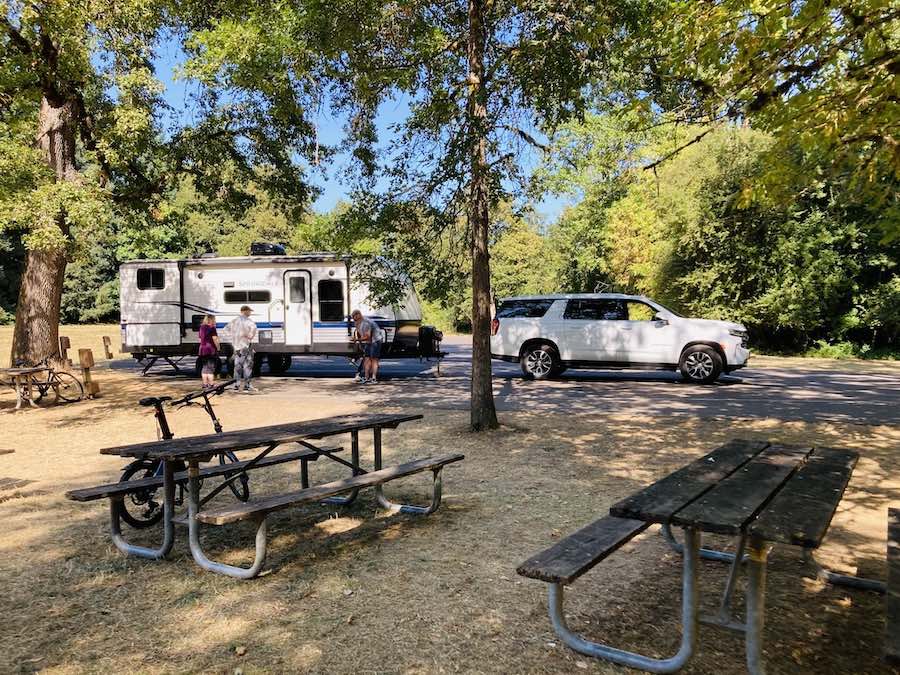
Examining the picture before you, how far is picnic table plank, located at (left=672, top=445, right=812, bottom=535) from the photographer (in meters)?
2.94

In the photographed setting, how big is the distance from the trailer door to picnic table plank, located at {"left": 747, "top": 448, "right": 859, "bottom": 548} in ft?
48.2

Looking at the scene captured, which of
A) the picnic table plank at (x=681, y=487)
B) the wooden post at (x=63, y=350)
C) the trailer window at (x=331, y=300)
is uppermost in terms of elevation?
the trailer window at (x=331, y=300)

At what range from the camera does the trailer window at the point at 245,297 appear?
18297mm

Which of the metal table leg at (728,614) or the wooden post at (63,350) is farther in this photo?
the wooden post at (63,350)

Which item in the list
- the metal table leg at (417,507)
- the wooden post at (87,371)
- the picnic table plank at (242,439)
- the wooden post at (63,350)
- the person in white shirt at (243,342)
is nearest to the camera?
the picnic table plank at (242,439)

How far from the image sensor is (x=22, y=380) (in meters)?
12.8

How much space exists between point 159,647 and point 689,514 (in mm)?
2623

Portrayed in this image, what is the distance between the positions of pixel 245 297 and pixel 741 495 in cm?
1661

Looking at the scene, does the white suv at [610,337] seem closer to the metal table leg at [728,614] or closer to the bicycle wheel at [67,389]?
the bicycle wheel at [67,389]

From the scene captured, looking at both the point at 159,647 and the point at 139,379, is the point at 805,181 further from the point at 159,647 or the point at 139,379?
the point at 139,379

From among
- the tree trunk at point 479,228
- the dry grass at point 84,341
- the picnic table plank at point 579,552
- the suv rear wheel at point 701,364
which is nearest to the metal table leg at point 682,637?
the picnic table plank at point 579,552

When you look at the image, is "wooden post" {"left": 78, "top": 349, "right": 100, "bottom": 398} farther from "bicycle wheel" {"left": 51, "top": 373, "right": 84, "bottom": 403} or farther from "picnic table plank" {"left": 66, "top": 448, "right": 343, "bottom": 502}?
"picnic table plank" {"left": 66, "top": 448, "right": 343, "bottom": 502}

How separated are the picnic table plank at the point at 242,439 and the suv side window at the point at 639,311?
10.9 metres

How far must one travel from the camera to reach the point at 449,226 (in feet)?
30.3
